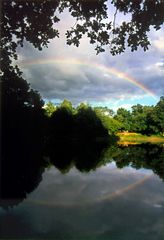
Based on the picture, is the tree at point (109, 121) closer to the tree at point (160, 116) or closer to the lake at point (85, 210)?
the tree at point (160, 116)

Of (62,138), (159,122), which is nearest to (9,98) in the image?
(62,138)

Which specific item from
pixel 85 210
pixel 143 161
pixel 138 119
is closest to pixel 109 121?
pixel 138 119

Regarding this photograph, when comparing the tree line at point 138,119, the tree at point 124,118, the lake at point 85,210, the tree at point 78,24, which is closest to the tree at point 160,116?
the tree line at point 138,119

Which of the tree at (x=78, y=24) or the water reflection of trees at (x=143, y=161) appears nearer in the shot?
the tree at (x=78, y=24)

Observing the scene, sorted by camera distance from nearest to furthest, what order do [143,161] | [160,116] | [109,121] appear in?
[143,161] → [109,121] → [160,116]

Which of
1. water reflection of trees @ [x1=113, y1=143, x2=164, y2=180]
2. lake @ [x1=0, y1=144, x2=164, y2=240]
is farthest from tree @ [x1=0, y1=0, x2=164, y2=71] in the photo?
water reflection of trees @ [x1=113, y1=143, x2=164, y2=180]

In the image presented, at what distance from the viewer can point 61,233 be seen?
745 centimetres

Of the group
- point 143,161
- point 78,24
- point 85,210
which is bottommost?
point 85,210

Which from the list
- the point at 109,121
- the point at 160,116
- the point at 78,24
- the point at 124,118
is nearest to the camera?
the point at 78,24

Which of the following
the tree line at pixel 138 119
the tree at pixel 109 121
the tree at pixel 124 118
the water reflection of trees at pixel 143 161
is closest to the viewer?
the water reflection of trees at pixel 143 161

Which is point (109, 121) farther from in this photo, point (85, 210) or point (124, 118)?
point (85, 210)

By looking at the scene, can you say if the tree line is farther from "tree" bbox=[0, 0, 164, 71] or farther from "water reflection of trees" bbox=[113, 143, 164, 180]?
"tree" bbox=[0, 0, 164, 71]

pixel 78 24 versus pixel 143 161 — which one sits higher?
pixel 78 24

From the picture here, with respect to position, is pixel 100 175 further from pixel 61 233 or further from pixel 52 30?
pixel 61 233
